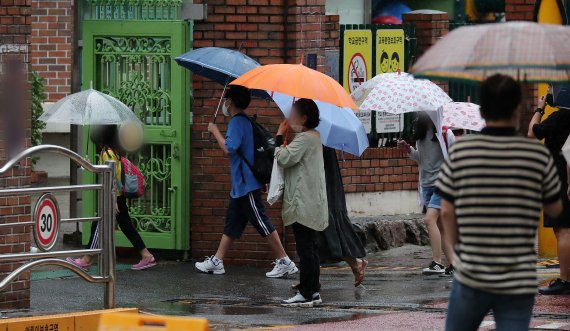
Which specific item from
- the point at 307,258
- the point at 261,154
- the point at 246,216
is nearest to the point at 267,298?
the point at 307,258

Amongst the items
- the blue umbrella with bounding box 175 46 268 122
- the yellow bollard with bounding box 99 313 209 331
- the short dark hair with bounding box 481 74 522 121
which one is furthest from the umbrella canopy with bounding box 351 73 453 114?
the yellow bollard with bounding box 99 313 209 331

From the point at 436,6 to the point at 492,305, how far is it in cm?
1545

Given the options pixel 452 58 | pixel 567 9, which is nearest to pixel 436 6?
pixel 567 9

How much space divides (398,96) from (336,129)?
70 cm

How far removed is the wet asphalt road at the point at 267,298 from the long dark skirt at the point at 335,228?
37cm

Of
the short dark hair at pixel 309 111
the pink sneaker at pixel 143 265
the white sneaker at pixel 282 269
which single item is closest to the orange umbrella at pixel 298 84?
the short dark hair at pixel 309 111

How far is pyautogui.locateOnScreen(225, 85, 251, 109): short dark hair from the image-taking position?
38.3 feet

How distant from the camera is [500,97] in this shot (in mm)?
5742

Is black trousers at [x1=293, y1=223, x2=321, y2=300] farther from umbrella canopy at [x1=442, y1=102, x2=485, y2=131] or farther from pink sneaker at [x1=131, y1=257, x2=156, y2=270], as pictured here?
pink sneaker at [x1=131, y1=257, x2=156, y2=270]

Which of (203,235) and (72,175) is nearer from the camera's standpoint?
(203,235)

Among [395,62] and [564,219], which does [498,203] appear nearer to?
[564,219]

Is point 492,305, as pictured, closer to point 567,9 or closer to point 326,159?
point 326,159

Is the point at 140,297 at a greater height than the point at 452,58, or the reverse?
the point at 452,58

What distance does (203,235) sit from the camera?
12820 mm
